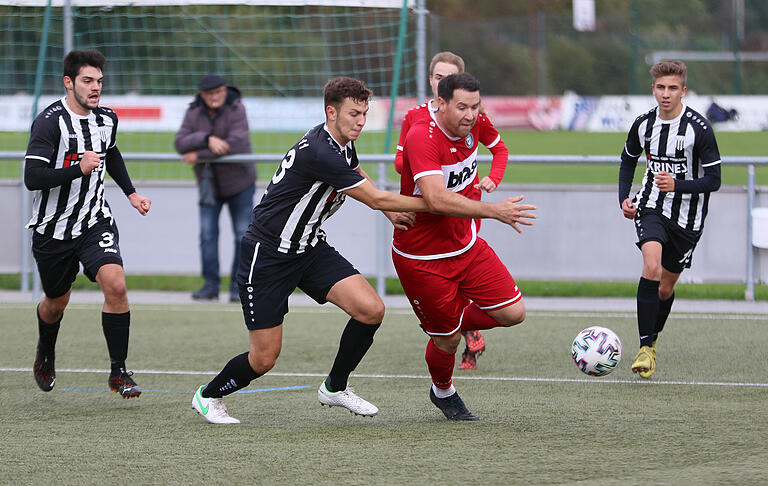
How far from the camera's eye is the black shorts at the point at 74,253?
6066mm

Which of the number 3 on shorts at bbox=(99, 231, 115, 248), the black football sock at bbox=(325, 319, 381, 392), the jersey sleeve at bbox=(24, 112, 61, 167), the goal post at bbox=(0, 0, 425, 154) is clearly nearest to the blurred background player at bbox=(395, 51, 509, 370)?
the black football sock at bbox=(325, 319, 381, 392)

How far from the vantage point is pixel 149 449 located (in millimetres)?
4797

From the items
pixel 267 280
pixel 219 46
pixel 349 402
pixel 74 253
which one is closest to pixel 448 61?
pixel 267 280

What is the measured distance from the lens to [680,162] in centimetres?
671

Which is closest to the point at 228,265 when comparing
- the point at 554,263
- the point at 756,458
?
the point at 554,263

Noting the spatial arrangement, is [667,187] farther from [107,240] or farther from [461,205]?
[107,240]

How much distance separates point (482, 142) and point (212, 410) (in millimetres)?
2155

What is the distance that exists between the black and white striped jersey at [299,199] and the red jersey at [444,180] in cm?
30

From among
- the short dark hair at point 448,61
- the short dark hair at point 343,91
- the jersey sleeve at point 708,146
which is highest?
the short dark hair at point 448,61

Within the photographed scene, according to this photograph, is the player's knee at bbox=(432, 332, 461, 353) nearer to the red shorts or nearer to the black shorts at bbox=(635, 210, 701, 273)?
the red shorts

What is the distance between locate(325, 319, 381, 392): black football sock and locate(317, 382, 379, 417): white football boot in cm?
3

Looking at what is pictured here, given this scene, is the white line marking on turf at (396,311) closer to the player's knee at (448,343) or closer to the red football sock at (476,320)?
the red football sock at (476,320)

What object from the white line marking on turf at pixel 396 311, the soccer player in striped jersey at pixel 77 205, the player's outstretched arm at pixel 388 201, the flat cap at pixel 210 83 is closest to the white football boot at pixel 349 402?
the player's outstretched arm at pixel 388 201

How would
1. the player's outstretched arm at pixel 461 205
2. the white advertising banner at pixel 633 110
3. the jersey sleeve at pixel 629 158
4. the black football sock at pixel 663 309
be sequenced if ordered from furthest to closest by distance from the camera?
1. the white advertising banner at pixel 633 110
2. the black football sock at pixel 663 309
3. the jersey sleeve at pixel 629 158
4. the player's outstretched arm at pixel 461 205
